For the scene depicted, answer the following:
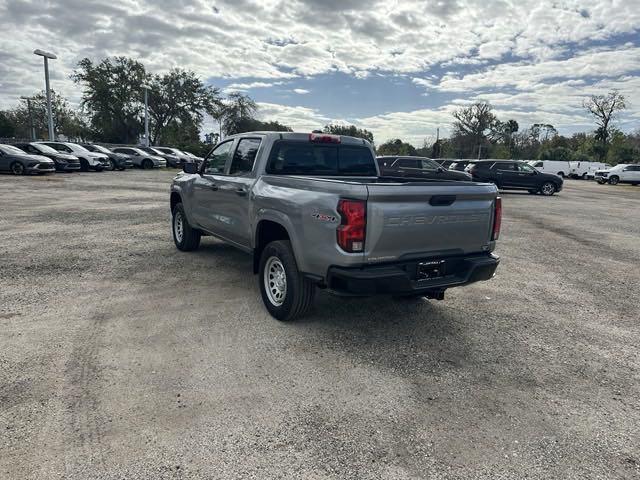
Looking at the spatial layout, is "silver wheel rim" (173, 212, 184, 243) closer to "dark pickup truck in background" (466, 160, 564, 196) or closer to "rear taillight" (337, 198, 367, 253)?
"rear taillight" (337, 198, 367, 253)

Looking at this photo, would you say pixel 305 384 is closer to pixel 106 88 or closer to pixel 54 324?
pixel 54 324

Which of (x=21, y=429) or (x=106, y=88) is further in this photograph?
(x=106, y=88)

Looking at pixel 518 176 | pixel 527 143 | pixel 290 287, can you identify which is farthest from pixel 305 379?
pixel 527 143

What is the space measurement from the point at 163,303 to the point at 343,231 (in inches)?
98.9

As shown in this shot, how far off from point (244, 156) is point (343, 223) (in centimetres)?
232

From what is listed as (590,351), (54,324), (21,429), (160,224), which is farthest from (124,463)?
(160,224)

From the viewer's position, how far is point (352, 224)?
347 centimetres

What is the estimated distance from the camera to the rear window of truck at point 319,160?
4.98m

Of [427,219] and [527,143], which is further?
[527,143]

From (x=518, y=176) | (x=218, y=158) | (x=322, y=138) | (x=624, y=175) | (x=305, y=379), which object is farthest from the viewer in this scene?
(x=624, y=175)

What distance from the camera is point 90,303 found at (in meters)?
4.85

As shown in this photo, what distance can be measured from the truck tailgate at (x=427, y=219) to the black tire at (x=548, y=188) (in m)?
20.7

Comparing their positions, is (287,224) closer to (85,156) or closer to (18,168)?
(18,168)

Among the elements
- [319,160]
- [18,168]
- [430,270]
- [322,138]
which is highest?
[322,138]
